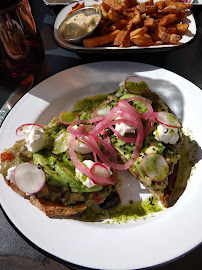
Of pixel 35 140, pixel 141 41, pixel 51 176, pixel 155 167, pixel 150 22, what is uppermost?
pixel 150 22

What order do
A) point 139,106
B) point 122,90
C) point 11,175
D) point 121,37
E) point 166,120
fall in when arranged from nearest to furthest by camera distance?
1. point 11,175
2. point 166,120
3. point 139,106
4. point 122,90
5. point 121,37

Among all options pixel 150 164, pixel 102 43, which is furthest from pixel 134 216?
pixel 102 43

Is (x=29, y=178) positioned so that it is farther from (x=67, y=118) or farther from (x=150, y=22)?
(x=150, y=22)

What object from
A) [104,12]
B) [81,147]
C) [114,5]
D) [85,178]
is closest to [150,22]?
[114,5]

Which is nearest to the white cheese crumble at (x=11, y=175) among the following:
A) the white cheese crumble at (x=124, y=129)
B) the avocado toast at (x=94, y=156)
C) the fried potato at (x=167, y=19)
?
the avocado toast at (x=94, y=156)

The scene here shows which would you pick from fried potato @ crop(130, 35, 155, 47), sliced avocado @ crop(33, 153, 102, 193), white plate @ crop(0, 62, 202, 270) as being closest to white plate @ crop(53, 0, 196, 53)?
fried potato @ crop(130, 35, 155, 47)

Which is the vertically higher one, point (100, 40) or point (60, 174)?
point (100, 40)
